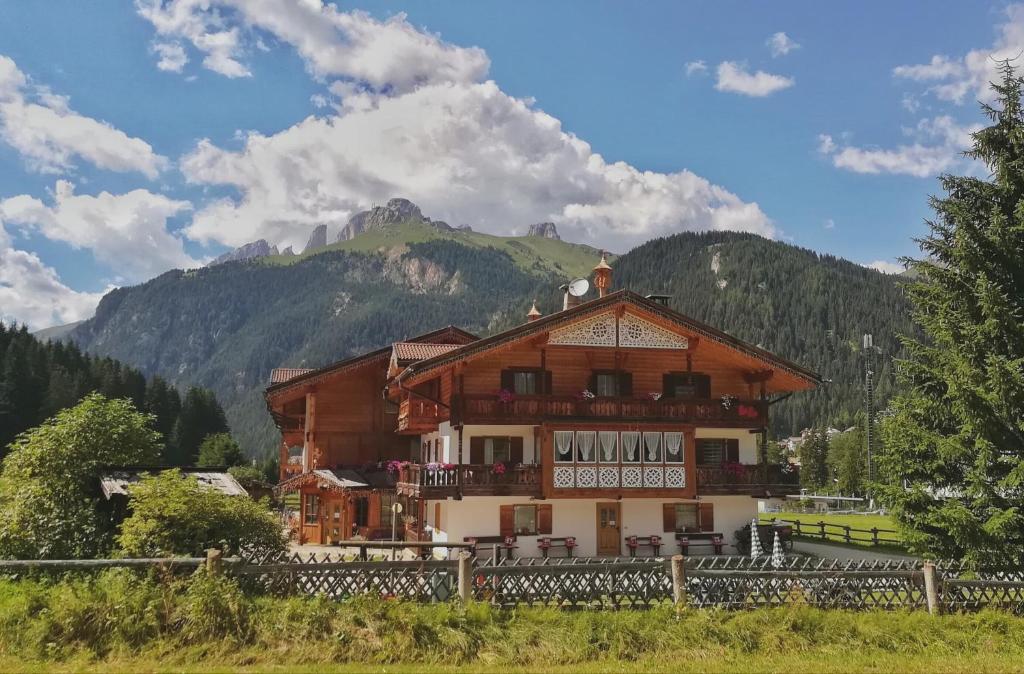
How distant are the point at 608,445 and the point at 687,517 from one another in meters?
4.68

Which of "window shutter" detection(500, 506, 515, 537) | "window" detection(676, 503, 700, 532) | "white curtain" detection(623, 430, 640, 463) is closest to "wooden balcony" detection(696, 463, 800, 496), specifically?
"window" detection(676, 503, 700, 532)

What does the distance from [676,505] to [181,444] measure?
9440cm

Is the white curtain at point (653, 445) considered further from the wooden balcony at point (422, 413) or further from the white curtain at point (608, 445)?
the wooden balcony at point (422, 413)

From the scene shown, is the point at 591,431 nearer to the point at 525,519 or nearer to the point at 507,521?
the point at 525,519

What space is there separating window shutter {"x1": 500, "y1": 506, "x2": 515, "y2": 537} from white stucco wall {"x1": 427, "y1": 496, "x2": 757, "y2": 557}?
19 cm

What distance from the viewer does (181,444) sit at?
108750 millimetres

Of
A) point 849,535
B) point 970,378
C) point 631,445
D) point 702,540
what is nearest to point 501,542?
point 631,445

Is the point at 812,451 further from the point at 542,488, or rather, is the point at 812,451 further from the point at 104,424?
the point at 104,424

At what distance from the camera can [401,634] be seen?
1301cm

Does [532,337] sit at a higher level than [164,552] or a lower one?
higher

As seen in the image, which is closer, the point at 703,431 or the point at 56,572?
the point at 56,572

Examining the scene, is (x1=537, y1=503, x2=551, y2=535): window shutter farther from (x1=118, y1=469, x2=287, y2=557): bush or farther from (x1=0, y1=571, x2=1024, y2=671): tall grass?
(x1=0, y1=571, x2=1024, y2=671): tall grass

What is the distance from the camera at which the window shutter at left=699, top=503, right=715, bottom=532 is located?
99.5 feet

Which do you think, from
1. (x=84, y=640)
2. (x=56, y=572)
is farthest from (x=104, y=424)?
(x=84, y=640)
